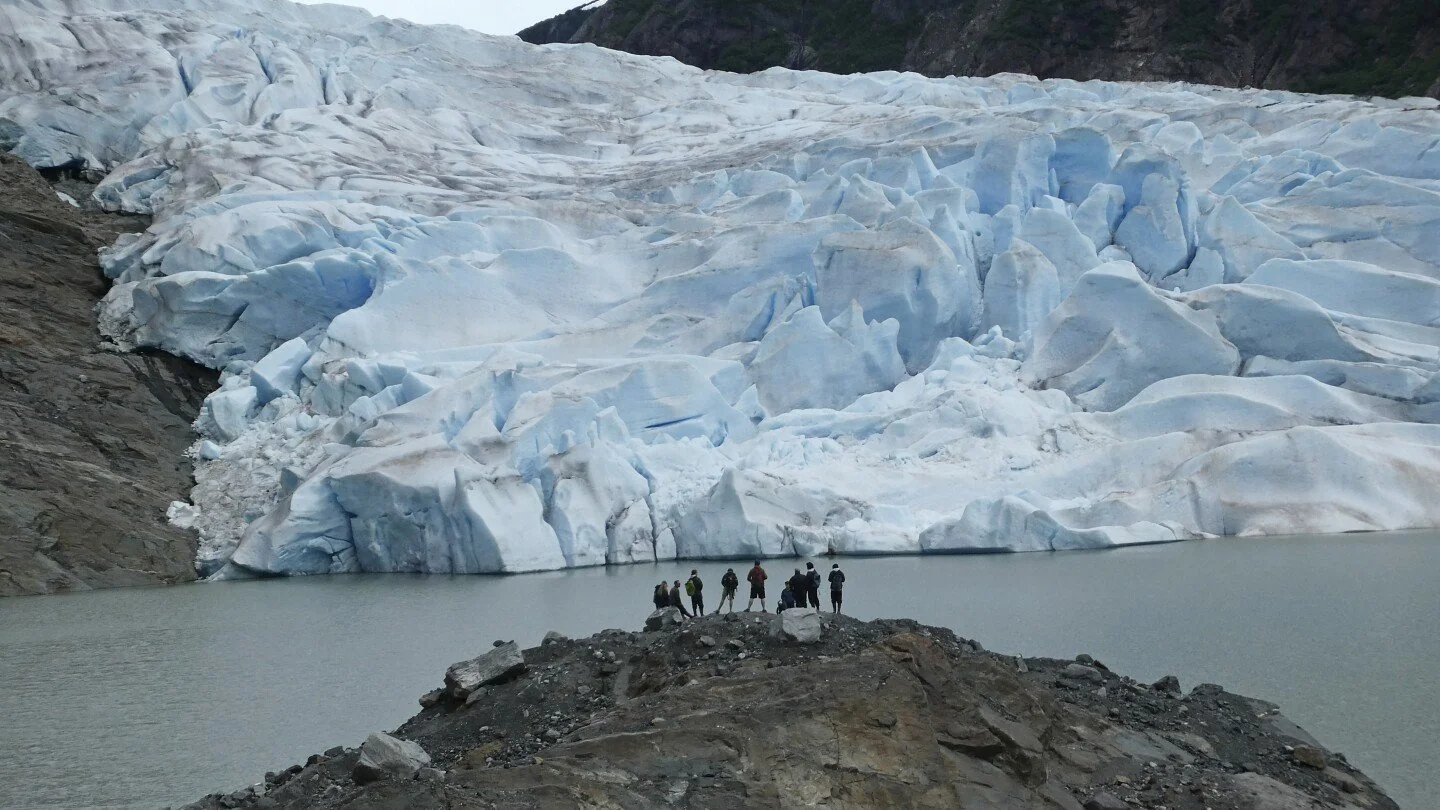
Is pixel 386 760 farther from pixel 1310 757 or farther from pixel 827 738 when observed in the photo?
pixel 1310 757

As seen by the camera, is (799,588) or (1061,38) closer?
(799,588)

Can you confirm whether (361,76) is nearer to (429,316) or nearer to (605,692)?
(429,316)

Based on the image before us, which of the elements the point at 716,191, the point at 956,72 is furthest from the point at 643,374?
the point at 956,72

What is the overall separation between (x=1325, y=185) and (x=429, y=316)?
13.3 metres

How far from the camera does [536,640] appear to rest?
31.3ft

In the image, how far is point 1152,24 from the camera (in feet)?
137

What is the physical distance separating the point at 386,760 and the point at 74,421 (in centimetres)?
1449

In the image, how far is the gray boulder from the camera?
450 cm

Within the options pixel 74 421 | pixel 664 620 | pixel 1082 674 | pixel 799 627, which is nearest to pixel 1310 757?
pixel 1082 674

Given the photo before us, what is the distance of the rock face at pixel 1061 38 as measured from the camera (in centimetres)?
3747

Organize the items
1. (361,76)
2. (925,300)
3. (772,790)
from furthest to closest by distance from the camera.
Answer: (361,76), (925,300), (772,790)

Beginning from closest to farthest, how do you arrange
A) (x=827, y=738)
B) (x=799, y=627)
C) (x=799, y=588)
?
1. (x=827, y=738)
2. (x=799, y=627)
3. (x=799, y=588)

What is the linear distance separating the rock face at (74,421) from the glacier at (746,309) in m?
0.52

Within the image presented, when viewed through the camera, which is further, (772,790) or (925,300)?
(925,300)
